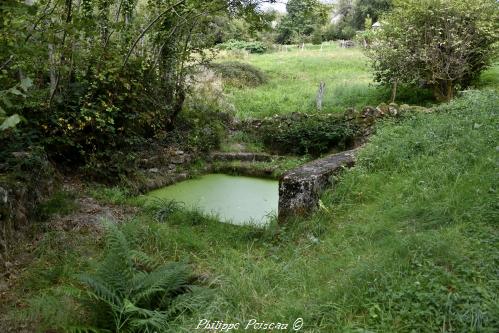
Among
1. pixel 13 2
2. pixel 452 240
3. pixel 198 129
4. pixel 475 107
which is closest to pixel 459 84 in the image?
pixel 475 107

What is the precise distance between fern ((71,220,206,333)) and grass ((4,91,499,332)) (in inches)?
5.2

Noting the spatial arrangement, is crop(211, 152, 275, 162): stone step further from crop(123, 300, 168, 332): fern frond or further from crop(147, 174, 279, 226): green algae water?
crop(123, 300, 168, 332): fern frond

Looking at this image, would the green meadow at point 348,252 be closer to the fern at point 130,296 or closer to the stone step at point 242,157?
the fern at point 130,296

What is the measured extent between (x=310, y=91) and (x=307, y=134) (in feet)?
16.1

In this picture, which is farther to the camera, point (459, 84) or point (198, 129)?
point (459, 84)

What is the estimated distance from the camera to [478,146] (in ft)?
15.4

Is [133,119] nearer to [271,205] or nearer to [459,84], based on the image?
[271,205]

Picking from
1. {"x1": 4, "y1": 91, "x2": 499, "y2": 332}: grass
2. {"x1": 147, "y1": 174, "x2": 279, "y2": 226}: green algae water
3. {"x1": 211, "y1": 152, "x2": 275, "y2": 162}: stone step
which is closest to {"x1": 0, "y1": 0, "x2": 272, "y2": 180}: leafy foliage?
{"x1": 147, "y1": 174, "x2": 279, "y2": 226}: green algae water

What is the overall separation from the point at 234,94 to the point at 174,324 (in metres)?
11.7

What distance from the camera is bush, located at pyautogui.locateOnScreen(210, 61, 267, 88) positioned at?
1548 cm

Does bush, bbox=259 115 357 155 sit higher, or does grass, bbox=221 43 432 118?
grass, bbox=221 43 432 118

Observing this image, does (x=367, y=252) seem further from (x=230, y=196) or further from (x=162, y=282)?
(x=230, y=196)

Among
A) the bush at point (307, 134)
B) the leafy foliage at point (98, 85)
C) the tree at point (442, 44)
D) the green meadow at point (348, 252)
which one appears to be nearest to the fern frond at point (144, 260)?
the green meadow at point (348, 252)

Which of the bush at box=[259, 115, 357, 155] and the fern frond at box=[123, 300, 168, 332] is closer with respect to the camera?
the fern frond at box=[123, 300, 168, 332]
